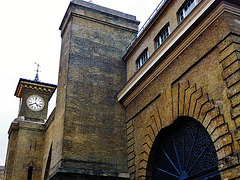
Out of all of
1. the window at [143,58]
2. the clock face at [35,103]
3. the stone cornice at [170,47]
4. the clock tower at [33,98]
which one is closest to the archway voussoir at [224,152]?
the stone cornice at [170,47]

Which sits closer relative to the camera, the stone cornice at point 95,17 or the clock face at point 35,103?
the stone cornice at point 95,17

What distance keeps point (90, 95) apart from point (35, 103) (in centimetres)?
1351

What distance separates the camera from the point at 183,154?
11.6 metres

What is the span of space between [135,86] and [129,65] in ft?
8.44

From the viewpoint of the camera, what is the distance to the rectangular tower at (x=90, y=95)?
14.1 metres

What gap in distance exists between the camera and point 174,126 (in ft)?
40.3

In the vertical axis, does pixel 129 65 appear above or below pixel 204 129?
above

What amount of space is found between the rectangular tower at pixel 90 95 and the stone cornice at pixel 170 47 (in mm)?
1367

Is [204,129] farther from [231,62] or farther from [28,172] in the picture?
[28,172]

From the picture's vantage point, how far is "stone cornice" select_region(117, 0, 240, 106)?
1041 cm

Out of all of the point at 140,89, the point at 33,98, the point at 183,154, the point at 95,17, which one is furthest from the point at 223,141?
the point at 33,98

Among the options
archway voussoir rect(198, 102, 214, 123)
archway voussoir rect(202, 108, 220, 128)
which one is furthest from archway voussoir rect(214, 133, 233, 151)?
archway voussoir rect(198, 102, 214, 123)

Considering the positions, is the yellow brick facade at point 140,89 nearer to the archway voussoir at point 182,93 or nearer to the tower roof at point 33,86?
the archway voussoir at point 182,93

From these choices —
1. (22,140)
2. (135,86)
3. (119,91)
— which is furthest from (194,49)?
(22,140)
